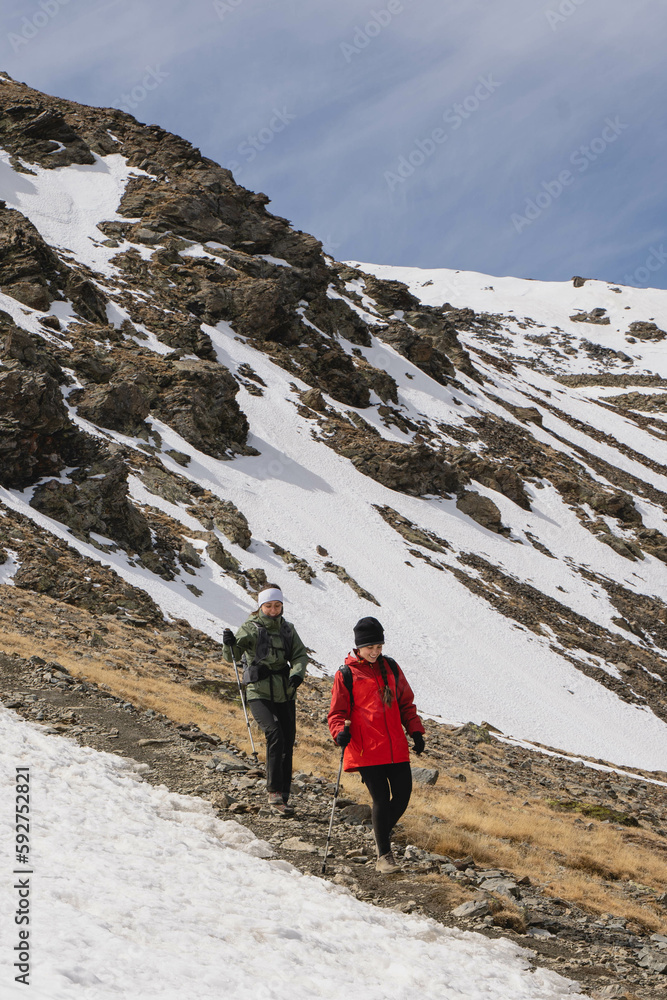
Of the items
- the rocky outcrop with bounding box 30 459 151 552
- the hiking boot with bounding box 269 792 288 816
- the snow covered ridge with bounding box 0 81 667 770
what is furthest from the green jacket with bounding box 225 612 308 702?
the rocky outcrop with bounding box 30 459 151 552

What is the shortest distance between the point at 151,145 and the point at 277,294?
109ft

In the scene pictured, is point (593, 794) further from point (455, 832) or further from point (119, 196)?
point (119, 196)

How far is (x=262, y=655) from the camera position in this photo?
8344 mm

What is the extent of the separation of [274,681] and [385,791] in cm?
208

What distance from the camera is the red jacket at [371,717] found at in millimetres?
6703

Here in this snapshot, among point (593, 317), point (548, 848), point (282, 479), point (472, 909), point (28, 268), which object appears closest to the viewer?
point (472, 909)

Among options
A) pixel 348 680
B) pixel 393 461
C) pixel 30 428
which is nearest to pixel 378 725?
pixel 348 680

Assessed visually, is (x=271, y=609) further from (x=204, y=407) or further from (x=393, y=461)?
(x=393, y=461)

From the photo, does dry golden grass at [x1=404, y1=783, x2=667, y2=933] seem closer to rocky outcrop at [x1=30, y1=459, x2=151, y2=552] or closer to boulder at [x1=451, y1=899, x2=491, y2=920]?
boulder at [x1=451, y1=899, x2=491, y2=920]

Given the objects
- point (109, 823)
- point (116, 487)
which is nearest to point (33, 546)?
point (116, 487)

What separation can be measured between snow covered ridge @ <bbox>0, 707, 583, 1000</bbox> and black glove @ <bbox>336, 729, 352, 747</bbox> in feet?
4.00

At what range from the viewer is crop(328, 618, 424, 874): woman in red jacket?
6.71 meters

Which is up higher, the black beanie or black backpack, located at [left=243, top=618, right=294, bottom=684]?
the black beanie

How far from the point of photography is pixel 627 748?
99.5ft
